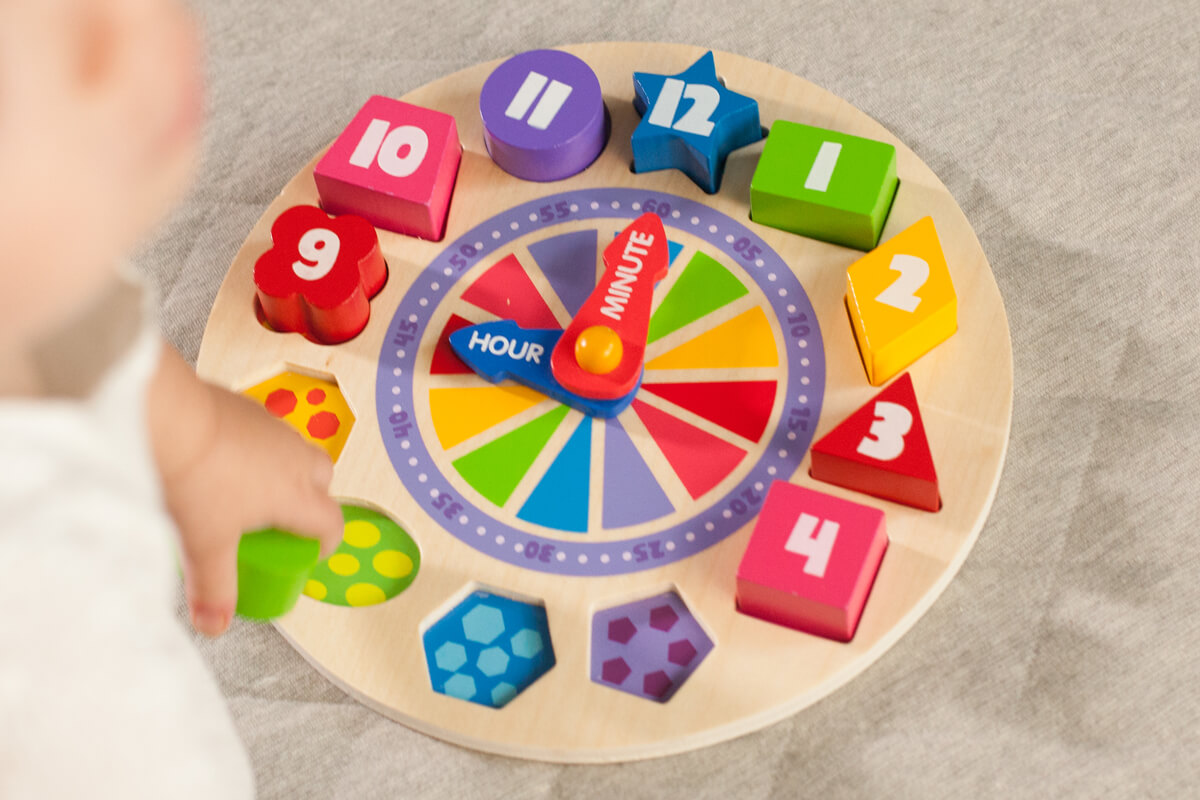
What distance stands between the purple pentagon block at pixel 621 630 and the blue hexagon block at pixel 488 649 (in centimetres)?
4

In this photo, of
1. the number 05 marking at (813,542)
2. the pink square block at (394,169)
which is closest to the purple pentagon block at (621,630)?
the number 05 marking at (813,542)

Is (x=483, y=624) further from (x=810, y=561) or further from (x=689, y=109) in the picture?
(x=689, y=109)

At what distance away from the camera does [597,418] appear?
2.75 ft

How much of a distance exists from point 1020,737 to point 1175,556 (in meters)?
0.17

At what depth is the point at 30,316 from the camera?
40 centimetres

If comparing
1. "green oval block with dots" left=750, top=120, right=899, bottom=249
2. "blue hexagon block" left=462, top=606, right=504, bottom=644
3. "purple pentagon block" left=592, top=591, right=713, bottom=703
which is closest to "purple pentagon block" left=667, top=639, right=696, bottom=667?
"purple pentagon block" left=592, top=591, right=713, bottom=703

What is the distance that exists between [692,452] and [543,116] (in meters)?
0.30

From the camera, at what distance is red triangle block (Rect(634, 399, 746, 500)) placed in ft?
2.64

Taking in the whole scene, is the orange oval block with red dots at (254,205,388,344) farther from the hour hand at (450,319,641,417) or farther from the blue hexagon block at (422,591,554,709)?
the blue hexagon block at (422,591,554,709)

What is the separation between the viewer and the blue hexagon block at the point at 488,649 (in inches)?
30.1

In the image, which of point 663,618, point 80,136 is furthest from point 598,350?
point 80,136

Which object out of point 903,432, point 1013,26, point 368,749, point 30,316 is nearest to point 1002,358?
point 903,432

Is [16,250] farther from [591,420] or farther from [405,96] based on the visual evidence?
[405,96]

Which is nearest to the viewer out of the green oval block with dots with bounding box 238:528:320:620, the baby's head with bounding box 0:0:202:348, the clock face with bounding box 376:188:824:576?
the baby's head with bounding box 0:0:202:348
